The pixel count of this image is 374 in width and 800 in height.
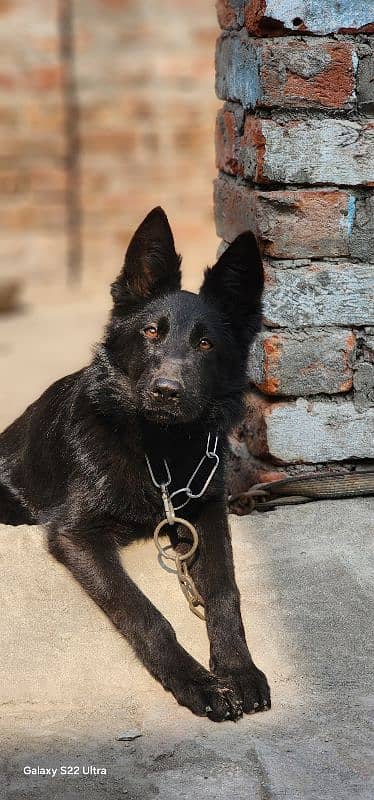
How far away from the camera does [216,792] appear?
2500 mm

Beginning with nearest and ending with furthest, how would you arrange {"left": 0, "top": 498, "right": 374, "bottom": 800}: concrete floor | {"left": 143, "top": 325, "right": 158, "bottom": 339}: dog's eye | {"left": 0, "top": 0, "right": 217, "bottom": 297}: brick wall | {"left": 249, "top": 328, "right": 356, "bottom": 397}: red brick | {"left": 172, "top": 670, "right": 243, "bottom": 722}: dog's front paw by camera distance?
{"left": 0, "top": 498, "right": 374, "bottom": 800}: concrete floor → {"left": 172, "top": 670, "right": 243, "bottom": 722}: dog's front paw → {"left": 143, "top": 325, "right": 158, "bottom": 339}: dog's eye → {"left": 249, "top": 328, "right": 356, "bottom": 397}: red brick → {"left": 0, "top": 0, "right": 217, "bottom": 297}: brick wall

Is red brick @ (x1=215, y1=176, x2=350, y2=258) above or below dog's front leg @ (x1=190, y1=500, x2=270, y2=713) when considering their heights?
above

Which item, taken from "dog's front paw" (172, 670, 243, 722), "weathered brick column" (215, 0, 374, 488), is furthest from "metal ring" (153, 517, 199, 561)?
"weathered brick column" (215, 0, 374, 488)

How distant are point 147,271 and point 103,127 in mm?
6178

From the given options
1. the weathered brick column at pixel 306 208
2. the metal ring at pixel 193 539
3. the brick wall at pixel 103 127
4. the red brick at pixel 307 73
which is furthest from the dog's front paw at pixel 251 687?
the brick wall at pixel 103 127

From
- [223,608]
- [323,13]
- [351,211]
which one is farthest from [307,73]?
[223,608]

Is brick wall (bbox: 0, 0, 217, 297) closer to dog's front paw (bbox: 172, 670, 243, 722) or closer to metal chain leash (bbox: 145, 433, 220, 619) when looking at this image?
metal chain leash (bbox: 145, 433, 220, 619)

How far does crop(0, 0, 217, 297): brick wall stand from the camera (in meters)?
9.19

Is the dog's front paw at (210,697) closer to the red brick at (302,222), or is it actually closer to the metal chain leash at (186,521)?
the metal chain leash at (186,521)

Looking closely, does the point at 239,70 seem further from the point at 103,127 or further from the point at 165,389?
the point at 103,127

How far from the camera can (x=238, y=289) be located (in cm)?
362

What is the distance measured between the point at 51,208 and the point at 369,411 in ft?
19.8

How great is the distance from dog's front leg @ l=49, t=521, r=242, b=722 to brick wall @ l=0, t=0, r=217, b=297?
20.7ft

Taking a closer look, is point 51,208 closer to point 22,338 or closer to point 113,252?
point 113,252
